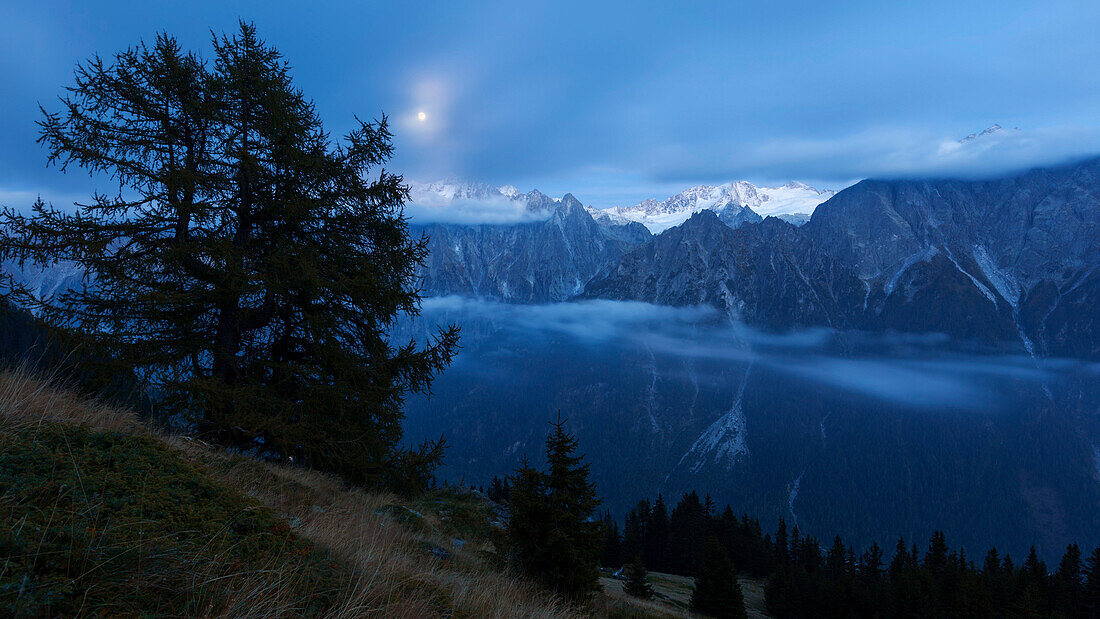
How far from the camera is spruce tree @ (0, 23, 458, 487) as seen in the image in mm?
7930

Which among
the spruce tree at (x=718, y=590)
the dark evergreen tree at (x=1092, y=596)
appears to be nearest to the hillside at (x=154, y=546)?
the spruce tree at (x=718, y=590)

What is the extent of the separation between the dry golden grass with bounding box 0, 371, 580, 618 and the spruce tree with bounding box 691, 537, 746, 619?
2989 centimetres

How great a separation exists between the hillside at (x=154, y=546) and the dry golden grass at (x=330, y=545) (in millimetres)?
17

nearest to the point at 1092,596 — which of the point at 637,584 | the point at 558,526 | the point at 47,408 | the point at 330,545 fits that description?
the point at 637,584

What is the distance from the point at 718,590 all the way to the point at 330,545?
36.0m

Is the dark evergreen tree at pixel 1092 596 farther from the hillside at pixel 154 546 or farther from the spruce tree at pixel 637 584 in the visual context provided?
the hillside at pixel 154 546

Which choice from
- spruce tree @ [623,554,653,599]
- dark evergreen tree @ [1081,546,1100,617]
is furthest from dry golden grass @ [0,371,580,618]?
dark evergreen tree @ [1081,546,1100,617]

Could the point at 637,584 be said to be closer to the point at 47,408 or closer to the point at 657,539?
the point at 47,408

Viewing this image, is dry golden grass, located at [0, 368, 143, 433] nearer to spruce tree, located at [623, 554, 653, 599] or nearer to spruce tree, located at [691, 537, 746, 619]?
spruce tree, located at [623, 554, 653, 599]

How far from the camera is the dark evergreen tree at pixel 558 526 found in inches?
394

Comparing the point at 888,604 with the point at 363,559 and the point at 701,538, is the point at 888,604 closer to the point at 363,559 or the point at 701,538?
the point at 701,538

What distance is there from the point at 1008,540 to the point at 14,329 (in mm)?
312871

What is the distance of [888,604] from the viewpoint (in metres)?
40.4

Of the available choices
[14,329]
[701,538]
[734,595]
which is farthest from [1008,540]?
[14,329]
